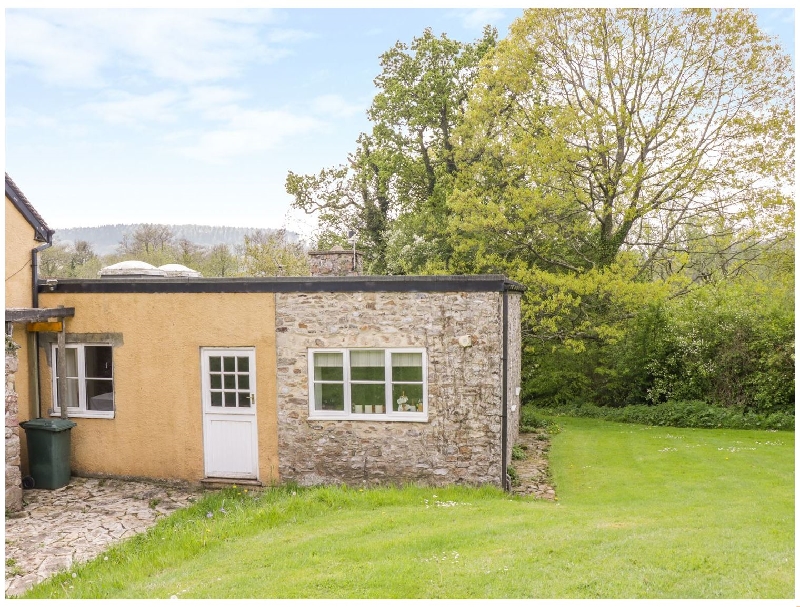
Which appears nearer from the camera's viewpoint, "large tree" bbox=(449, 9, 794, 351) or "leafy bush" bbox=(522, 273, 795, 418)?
"leafy bush" bbox=(522, 273, 795, 418)

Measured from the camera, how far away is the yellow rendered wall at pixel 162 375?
34.3ft

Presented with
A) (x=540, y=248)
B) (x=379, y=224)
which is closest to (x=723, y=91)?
(x=540, y=248)

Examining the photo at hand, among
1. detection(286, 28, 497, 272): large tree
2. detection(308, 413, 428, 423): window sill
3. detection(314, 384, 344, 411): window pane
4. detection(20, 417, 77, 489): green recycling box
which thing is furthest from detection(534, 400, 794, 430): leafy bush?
detection(20, 417, 77, 489): green recycling box

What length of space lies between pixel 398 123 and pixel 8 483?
59.6ft

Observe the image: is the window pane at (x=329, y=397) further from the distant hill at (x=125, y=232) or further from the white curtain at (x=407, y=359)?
the distant hill at (x=125, y=232)

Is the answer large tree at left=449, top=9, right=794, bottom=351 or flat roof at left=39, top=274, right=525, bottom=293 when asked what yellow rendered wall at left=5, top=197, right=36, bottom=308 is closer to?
flat roof at left=39, top=274, right=525, bottom=293

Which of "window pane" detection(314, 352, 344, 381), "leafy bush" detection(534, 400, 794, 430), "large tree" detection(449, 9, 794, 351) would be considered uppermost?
"large tree" detection(449, 9, 794, 351)

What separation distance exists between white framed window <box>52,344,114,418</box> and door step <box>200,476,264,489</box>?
225 cm

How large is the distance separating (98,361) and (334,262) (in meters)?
4.75

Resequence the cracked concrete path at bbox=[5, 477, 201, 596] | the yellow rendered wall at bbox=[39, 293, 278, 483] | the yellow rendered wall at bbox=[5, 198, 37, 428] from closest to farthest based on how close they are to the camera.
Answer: the cracked concrete path at bbox=[5, 477, 201, 596]
the yellow rendered wall at bbox=[39, 293, 278, 483]
the yellow rendered wall at bbox=[5, 198, 37, 428]

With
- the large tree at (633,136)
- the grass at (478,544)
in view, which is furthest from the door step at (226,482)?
the large tree at (633,136)

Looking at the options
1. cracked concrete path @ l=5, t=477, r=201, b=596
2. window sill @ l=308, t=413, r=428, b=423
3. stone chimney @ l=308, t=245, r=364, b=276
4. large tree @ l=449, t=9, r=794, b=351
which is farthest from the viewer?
large tree @ l=449, t=9, r=794, b=351

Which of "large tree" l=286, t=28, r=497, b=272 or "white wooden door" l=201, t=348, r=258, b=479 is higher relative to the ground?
"large tree" l=286, t=28, r=497, b=272

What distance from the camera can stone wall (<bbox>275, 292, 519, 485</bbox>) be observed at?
32.2 ft
